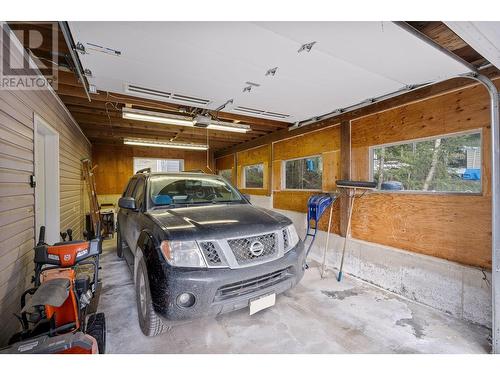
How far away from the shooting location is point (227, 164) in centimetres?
918

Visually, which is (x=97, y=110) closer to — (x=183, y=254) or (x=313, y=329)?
(x=183, y=254)

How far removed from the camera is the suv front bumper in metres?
1.80

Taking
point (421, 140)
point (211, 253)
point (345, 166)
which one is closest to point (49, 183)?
point (211, 253)

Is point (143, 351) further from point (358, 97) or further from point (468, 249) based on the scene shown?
point (358, 97)

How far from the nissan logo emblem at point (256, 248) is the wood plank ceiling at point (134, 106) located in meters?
2.24

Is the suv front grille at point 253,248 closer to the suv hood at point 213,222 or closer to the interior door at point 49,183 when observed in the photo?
the suv hood at point 213,222

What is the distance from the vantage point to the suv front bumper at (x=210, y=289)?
1.80 metres

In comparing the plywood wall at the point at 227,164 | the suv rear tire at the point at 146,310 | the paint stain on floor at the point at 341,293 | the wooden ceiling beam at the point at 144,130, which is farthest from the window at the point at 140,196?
the plywood wall at the point at 227,164

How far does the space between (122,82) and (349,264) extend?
436 cm

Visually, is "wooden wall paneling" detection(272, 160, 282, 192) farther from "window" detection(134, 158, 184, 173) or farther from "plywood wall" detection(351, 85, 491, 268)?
"window" detection(134, 158, 184, 173)

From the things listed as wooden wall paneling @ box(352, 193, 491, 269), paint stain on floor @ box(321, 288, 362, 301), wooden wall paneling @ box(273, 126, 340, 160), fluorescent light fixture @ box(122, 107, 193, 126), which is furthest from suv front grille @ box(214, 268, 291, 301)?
fluorescent light fixture @ box(122, 107, 193, 126)

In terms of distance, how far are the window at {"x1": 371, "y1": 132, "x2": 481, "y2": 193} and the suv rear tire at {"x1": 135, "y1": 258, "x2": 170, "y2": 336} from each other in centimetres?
347

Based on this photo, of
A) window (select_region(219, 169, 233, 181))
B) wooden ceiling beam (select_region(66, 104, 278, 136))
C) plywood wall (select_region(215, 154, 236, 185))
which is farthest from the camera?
window (select_region(219, 169, 233, 181))

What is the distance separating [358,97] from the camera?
10.8 feet
